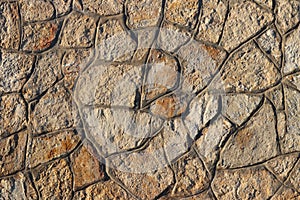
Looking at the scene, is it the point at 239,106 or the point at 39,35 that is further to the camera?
the point at 39,35

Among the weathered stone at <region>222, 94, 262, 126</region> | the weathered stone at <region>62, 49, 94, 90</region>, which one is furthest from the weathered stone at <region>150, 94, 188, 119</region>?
the weathered stone at <region>62, 49, 94, 90</region>

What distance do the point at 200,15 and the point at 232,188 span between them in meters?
1.10

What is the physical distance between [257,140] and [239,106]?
0.78ft

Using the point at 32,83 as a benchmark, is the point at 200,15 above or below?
above

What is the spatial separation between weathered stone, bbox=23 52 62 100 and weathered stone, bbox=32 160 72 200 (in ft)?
1.52

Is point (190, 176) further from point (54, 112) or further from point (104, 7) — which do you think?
point (104, 7)

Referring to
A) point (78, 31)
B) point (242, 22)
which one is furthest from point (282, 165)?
point (78, 31)

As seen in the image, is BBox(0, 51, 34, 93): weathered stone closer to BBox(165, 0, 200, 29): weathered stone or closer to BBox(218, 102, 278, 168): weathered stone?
BBox(165, 0, 200, 29): weathered stone

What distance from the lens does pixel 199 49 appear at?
3.55 metres

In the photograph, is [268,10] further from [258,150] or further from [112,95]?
[112,95]

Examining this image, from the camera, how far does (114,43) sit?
3.60 m

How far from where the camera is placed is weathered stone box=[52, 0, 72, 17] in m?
3.65

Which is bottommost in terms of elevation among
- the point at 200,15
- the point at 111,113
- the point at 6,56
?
the point at 111,113

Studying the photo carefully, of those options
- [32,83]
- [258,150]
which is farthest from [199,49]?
[32,83]
